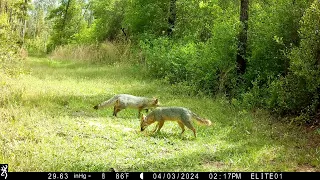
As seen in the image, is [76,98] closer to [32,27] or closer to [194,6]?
[194,6]

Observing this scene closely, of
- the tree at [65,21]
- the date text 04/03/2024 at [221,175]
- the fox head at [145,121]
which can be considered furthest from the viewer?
the tree at [65,21]

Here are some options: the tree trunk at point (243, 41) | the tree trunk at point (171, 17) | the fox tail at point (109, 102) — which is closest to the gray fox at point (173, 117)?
the fox tail at point (109, 102)

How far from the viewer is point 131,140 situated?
23.4ft

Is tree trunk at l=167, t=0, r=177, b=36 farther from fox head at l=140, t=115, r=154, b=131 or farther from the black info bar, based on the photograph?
the black info bar

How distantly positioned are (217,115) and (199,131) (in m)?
1.62

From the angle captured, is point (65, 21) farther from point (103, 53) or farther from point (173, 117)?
point (173, 117)

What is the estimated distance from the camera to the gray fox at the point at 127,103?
9320 millimetres

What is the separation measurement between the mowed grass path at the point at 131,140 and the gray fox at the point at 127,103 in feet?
0.79

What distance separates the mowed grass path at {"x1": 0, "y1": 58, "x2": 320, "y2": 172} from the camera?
18.9 feet

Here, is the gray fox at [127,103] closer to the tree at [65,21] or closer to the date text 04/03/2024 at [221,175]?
the date text 04/03/2024 at [221,175]

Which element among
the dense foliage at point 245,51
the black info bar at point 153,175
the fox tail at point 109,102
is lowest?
the fox tail at point 109,102

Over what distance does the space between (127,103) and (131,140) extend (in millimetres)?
2320

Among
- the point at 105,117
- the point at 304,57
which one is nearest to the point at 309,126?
the point at 304,57

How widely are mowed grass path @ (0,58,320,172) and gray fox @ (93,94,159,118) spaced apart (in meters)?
0.24
